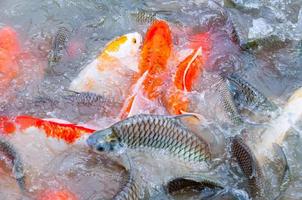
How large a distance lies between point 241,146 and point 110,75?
3.60 feet

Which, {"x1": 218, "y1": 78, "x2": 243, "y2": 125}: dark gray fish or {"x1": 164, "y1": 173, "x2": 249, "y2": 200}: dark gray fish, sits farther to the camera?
{"x1": 218, "y1": 78, "x2": 243, "y2": 125}: dark gray fish

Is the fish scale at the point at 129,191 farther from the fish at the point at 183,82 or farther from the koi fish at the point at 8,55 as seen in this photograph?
the koi fish at the point at 8,55

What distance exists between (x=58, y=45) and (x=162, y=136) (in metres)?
1.42

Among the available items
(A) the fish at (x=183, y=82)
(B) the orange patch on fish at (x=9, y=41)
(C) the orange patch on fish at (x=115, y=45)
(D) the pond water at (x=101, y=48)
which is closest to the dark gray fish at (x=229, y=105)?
(D) the pond water at (x=101, y=48)

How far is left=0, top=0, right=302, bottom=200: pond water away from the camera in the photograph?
118 inches

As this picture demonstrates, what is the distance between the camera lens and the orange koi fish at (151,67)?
3.32 meters

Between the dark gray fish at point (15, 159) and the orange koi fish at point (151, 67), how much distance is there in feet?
2.25

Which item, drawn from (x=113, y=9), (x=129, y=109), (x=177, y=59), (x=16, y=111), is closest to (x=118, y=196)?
(x=129, y=109)

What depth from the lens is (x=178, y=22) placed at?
4355 mm

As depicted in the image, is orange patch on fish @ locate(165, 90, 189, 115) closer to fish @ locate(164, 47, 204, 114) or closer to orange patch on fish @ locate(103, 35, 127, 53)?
fish @ locate(164, 47, 204, 114)

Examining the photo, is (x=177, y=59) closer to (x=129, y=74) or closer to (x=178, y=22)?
(x=129, y=74)

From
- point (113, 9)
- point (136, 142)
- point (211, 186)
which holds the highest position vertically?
point (113, 9)

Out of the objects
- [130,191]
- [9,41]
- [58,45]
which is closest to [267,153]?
[130,191]

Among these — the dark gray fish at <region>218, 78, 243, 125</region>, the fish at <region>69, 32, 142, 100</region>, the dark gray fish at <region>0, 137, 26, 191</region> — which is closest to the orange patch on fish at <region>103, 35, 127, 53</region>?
the fish at <region>69, 32, 142, 100</region>
